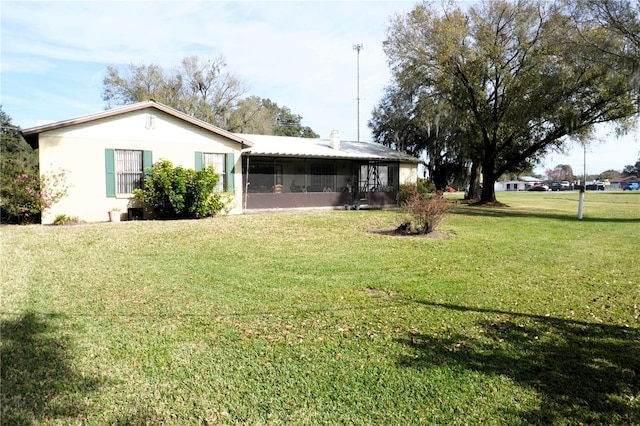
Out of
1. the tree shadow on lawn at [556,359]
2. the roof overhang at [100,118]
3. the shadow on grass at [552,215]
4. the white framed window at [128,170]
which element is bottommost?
the tree shadow on lawn at [556,359]

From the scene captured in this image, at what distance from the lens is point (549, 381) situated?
121 inches

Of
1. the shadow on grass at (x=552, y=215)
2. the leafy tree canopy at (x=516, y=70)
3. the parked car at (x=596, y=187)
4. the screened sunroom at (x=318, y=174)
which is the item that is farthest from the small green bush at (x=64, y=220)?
the parked car at (x=596, y=187)

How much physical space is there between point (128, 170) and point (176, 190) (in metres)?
1.91

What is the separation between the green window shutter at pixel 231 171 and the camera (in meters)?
15.5

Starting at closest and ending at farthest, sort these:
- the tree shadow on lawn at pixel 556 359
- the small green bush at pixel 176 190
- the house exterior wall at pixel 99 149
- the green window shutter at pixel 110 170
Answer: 1. the tree shadow on lawn at pixel 556 359
2. the house exterior wall at pixel 99 149
3. the green window shutter at pixel 110 170
4. the small green bush at pixel 176 190

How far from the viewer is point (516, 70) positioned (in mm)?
19688

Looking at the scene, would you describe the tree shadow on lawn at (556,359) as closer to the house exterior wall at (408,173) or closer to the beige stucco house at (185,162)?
the beige stucco house at (185,162)

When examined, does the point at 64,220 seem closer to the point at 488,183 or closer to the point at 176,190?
the point at 176,190

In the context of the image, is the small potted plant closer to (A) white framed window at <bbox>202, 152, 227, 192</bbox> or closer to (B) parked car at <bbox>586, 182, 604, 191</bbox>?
(A) white framed window at <bbox>202, 152, 227, 192</bbox>

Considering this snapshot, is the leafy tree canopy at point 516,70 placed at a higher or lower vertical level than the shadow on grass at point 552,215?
higher

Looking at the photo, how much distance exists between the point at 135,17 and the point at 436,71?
1568 centimetres

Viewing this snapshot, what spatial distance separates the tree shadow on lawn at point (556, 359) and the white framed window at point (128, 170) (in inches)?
493

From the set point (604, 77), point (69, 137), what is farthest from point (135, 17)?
point (604, 77)

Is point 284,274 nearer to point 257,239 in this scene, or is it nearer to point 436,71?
point 257,239
